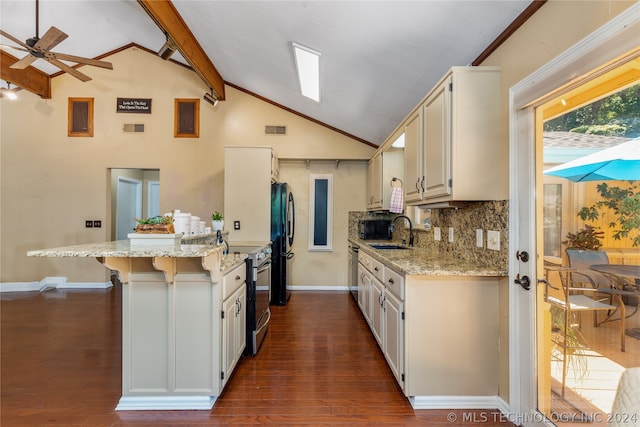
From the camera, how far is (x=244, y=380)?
6.93 feet

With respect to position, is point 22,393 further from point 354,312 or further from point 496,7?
point 496,7

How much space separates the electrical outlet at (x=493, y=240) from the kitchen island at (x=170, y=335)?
183cm

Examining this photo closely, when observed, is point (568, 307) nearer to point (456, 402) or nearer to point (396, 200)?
point (456, 402)

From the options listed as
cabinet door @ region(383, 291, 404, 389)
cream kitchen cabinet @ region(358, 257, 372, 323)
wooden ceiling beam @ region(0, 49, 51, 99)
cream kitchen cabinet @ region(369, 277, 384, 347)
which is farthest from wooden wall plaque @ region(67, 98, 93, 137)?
cabinet door @ region(383, 291, 404, 389)

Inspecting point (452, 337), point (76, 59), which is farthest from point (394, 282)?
point (76, 59)

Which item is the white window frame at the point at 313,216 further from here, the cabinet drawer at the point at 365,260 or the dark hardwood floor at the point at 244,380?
the dark hardwood floor at the point at 244,380

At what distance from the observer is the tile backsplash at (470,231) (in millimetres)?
1747

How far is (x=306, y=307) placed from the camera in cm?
384

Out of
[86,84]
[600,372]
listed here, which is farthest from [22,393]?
[86,84]

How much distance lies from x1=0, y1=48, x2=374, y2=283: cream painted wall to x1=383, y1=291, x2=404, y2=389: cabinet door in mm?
3001

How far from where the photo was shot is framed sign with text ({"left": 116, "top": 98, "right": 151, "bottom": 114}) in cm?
462

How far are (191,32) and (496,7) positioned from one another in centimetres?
329

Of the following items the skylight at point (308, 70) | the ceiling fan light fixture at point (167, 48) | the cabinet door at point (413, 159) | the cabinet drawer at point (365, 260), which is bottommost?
the cabinet drawer at point (365, 260)

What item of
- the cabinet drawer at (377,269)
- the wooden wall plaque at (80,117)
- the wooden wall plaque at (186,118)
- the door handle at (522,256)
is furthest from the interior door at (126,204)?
the door handle at (522,256)
